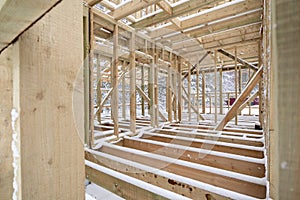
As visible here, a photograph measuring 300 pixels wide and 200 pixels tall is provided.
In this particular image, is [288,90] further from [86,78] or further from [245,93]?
[245,93]

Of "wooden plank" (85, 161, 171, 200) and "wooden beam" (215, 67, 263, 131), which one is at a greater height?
"wooden beam" (215, 67, 263, 131)

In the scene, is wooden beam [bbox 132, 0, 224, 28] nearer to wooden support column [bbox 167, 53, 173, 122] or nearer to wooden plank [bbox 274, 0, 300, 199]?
wooden support column [bbox 167, 53, 173, 122]

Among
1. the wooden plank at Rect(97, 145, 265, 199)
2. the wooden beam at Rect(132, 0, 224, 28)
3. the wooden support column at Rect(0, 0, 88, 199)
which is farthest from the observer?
the wooden beam at Rect(132, 0, 224, 28)

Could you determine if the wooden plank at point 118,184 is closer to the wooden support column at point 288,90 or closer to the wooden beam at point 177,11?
the wooden support column at point 288,90

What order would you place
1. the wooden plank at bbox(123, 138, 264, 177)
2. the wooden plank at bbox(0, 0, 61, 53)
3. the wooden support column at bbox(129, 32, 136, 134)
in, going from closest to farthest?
the wooden plank at bbox(0, 0, 61, 53) → the wooden plank at bbox(123, 138, 264, 177) → the wooden support column at bbox(129, 32, 136, 134)

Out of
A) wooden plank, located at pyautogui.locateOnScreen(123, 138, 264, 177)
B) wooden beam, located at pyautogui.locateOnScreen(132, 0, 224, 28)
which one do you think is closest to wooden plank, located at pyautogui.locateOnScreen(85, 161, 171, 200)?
wooden plank, located at pyautogui.locateOnScreen(123, 138, 264, 177)

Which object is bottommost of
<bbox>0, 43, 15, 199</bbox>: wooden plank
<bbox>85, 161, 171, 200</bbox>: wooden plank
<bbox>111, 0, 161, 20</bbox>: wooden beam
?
<bbox>85, 161, 171, 200</bbox>: wooden plank

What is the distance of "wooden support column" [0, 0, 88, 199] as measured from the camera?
17.2 inches

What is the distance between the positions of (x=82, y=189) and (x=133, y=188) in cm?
77

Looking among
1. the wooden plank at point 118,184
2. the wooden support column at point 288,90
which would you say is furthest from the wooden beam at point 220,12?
the wooden support column at point 288,90

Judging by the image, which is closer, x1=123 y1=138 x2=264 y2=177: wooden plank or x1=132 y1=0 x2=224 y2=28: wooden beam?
x1=123 y1=138 x2=264 y2=177: wooden plank

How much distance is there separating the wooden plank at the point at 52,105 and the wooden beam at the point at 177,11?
2.09 meters

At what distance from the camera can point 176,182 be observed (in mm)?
1354

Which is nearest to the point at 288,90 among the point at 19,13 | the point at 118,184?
the point at 19,13
